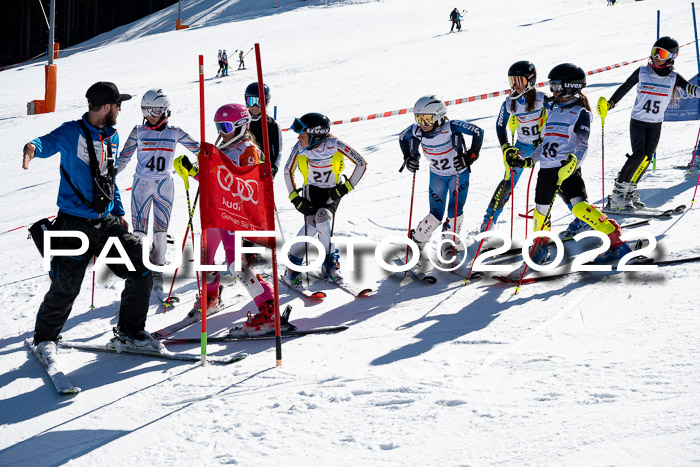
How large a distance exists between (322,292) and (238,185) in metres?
2.38

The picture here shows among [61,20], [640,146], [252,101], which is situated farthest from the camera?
[61,20]

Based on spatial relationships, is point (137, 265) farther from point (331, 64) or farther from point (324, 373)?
point (331, 64)

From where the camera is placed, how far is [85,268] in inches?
235

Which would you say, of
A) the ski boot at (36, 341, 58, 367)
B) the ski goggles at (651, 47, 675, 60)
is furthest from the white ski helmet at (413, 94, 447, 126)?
the ski boot at (36, 341, 58, 367)

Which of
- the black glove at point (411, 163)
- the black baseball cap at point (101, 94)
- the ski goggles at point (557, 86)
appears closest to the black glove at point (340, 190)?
the black glove at point (411, 163)

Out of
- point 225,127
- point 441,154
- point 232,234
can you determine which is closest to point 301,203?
point 232,234

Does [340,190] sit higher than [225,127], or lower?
lower

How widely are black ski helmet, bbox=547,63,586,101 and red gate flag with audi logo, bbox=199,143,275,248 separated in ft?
11.8

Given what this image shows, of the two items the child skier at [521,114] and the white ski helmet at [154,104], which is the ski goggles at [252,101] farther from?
the child skier at [521,114]

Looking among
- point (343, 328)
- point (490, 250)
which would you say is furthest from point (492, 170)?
point (343, 328)

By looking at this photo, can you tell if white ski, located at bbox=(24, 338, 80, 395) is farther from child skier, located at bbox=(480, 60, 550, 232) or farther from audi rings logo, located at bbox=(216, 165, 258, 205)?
child skier, located at bbox=(480, 60, 550, 232)

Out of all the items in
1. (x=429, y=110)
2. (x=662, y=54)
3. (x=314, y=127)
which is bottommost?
(x=314, y=127)

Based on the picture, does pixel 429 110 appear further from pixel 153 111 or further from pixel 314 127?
pixel 153 111

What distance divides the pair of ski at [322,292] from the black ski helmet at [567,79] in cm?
298
